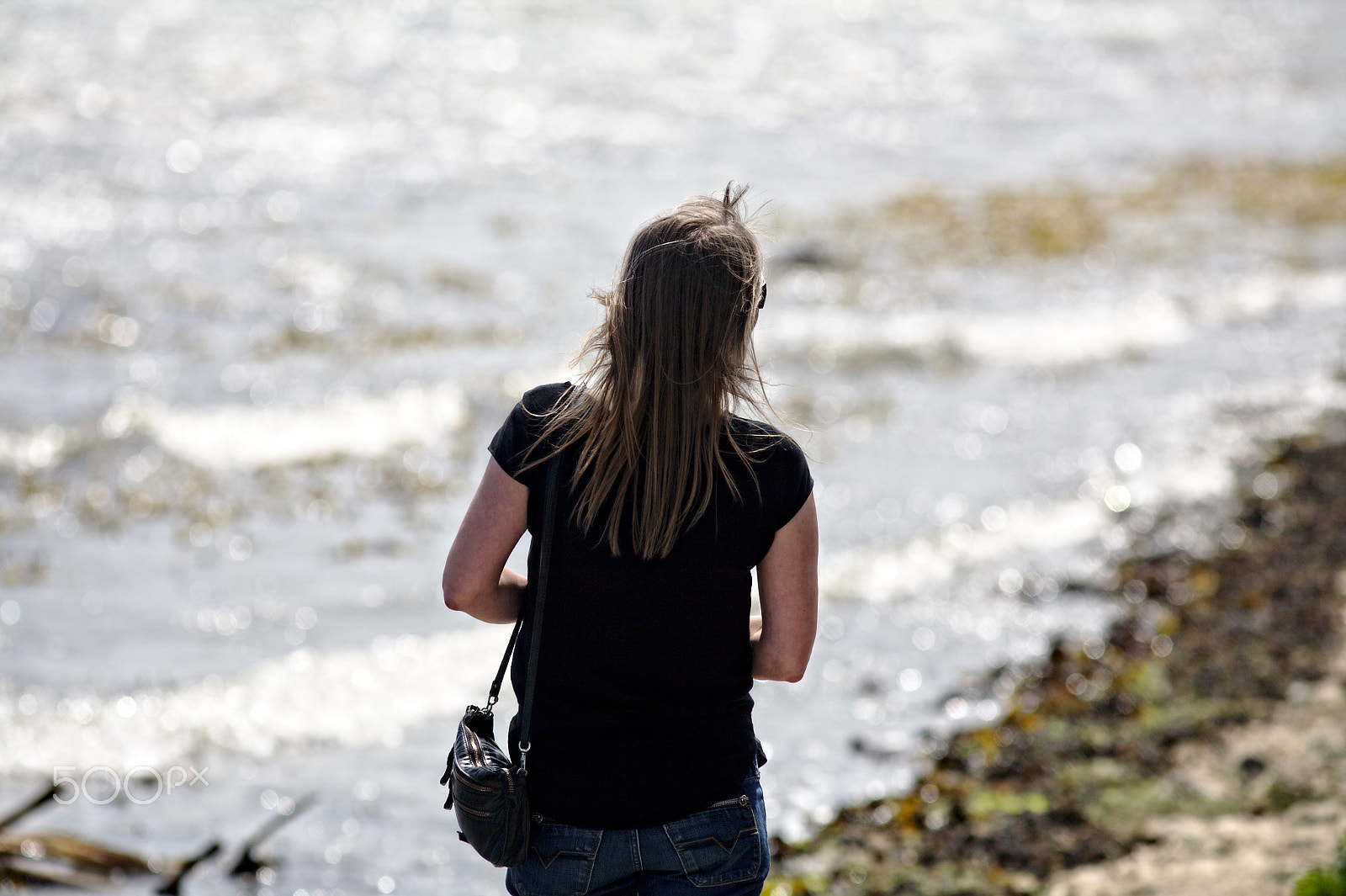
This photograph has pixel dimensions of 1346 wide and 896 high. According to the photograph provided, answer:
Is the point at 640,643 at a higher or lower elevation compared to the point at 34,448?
lower

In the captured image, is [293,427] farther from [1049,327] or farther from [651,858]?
[651,858]

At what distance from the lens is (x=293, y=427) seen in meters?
11.6

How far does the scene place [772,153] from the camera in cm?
2747

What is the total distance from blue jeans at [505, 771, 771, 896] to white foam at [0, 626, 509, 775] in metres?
4.53

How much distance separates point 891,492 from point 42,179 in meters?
16.1

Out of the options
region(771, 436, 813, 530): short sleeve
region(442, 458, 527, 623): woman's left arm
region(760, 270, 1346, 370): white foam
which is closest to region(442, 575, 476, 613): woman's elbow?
region(442, 458, 527, 623): woman's left arm

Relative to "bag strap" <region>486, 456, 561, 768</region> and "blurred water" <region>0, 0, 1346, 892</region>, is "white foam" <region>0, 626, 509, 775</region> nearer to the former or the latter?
"blurred water" <region>0, 0, 1346, 892</region>

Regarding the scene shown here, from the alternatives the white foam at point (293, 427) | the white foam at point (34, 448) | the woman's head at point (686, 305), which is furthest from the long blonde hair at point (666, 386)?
the white foam at point (34, 448)

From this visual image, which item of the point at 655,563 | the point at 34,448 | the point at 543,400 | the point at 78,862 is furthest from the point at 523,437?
the point at 34,448

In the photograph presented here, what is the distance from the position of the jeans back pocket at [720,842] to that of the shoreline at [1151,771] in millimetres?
2526

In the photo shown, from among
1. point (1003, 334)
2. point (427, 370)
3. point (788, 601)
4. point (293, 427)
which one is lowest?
point (788, 601)

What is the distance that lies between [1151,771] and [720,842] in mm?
3962

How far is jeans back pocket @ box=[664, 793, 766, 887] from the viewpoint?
241 centimetres

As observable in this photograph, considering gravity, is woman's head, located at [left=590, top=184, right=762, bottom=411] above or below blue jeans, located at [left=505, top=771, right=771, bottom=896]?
above
